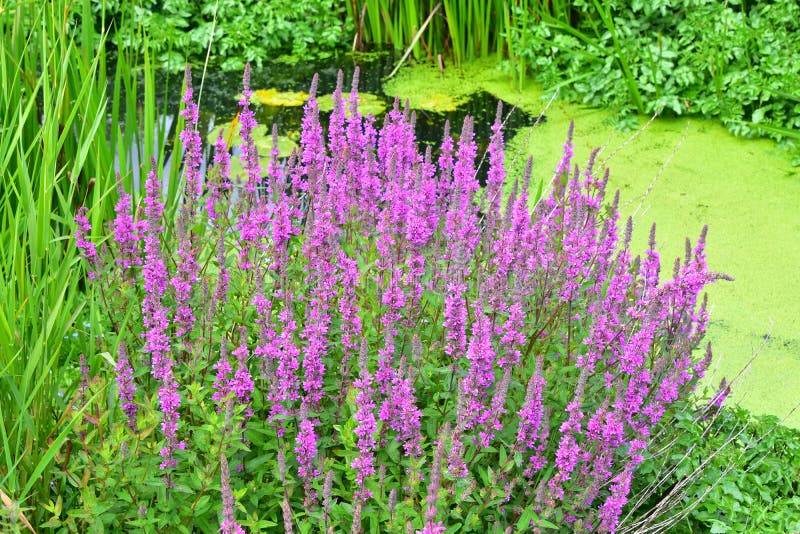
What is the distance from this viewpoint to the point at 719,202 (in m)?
5.66

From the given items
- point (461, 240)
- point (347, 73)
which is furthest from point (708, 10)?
point (461, 240)

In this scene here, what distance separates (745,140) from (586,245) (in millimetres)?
3572

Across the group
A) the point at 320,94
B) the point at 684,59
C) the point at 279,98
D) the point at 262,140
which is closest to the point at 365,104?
the point at 320,94

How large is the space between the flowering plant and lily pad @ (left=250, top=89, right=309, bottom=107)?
3493mm

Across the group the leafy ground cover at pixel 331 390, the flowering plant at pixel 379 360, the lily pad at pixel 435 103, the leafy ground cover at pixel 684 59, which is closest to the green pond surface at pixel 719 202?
the lily pad at pixel 435 103

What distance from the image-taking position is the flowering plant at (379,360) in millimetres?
2479

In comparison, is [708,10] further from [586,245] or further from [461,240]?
[461,240]

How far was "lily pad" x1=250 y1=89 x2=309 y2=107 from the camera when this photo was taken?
692 cm

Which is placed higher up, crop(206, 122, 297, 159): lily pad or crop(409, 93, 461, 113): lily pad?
crop(409, 93, 461, 113): lily pad

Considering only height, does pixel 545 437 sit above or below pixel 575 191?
below

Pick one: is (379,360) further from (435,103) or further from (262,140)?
(435,103)

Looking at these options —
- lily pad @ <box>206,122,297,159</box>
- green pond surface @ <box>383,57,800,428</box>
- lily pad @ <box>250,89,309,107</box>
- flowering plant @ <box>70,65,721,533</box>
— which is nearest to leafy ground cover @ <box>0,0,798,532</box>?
flowering plant @ <box>70,65,721,533</box>

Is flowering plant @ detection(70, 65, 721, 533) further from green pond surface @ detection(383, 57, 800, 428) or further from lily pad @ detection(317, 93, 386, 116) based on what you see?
lily pad @ detection(317, 93, 386, 116)

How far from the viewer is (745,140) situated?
20.4 feet
